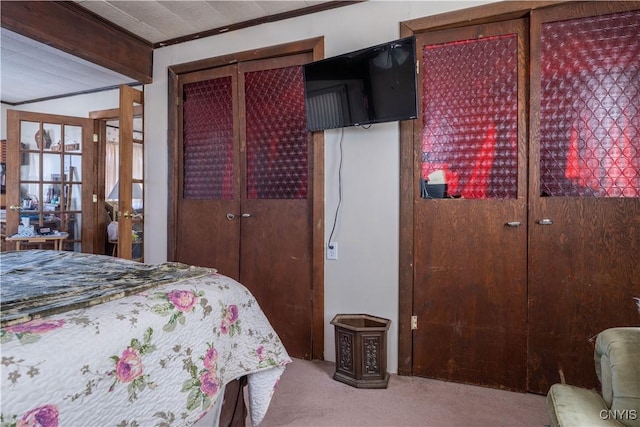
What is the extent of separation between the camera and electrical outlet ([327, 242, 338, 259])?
2.49 meters

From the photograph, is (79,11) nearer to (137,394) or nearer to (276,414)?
(137,394)

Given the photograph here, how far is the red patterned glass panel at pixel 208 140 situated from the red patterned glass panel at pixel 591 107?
86.5 inches

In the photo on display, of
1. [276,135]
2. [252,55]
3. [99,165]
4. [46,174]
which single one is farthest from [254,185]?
[46,174]

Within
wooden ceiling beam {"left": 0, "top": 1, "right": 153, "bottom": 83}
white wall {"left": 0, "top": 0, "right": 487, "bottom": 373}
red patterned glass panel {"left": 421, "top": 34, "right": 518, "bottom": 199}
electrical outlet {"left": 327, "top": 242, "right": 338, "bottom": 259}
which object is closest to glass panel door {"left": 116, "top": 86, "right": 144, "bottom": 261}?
wooden ceiling beam {"left": 0, "top": 1, "right": 153, "bottom": 83}

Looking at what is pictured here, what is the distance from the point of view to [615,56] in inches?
76.0

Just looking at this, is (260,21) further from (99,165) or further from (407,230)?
(99,165)

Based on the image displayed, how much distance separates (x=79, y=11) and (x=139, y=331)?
2624 millimetres

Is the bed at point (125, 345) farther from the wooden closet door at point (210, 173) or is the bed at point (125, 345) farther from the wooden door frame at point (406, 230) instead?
the wooden closet door at point (210, 173)

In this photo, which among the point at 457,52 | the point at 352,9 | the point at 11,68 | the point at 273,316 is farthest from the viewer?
the point at 11,68

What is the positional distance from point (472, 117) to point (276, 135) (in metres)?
1.37

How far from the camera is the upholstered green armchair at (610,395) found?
0.94 meters

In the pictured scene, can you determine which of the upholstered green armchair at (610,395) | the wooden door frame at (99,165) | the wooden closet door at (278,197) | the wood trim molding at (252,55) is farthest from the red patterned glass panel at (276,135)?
the wooden door frame at (99,165)

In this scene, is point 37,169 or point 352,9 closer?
point 352,9

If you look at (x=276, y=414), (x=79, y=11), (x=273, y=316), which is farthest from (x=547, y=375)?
(x=79, y=11)
